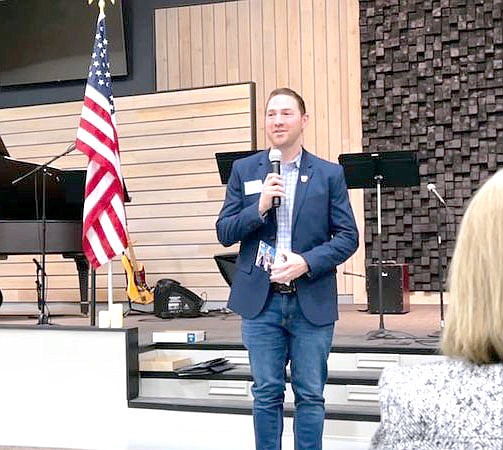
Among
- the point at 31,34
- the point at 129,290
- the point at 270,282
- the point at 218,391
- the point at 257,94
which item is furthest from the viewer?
the point at 31,34

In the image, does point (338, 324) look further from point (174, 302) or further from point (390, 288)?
point (174, 302)

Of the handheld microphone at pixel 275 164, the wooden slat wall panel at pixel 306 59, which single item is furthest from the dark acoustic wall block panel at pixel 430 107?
the handheld microphone at pixel 275 164

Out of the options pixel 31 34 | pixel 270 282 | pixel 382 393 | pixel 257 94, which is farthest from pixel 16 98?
pixel 382 393

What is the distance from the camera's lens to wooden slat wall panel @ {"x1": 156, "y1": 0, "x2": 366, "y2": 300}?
26.2 ft

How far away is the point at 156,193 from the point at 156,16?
6.76 ft

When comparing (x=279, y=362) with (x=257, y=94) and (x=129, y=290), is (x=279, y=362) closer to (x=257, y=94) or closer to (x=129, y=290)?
(x=129, y=290)

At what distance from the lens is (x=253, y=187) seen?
303 cm

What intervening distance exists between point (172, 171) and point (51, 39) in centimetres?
226

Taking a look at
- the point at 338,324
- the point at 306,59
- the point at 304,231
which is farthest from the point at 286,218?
the point at 306,59

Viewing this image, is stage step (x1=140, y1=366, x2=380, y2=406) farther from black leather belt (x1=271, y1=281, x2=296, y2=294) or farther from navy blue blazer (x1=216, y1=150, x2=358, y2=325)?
black leather belt (x1=271, y1=281, x2=296, y2=294)

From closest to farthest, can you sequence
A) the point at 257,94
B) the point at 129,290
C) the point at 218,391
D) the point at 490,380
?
the point at 490,380 < the point at 218,391 < the point at 129,290 < the point at 257,94

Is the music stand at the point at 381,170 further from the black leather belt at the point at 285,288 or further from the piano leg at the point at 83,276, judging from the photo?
the piano leg at the point at 83,276

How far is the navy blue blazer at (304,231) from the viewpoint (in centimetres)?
293

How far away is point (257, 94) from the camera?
27.3ft
